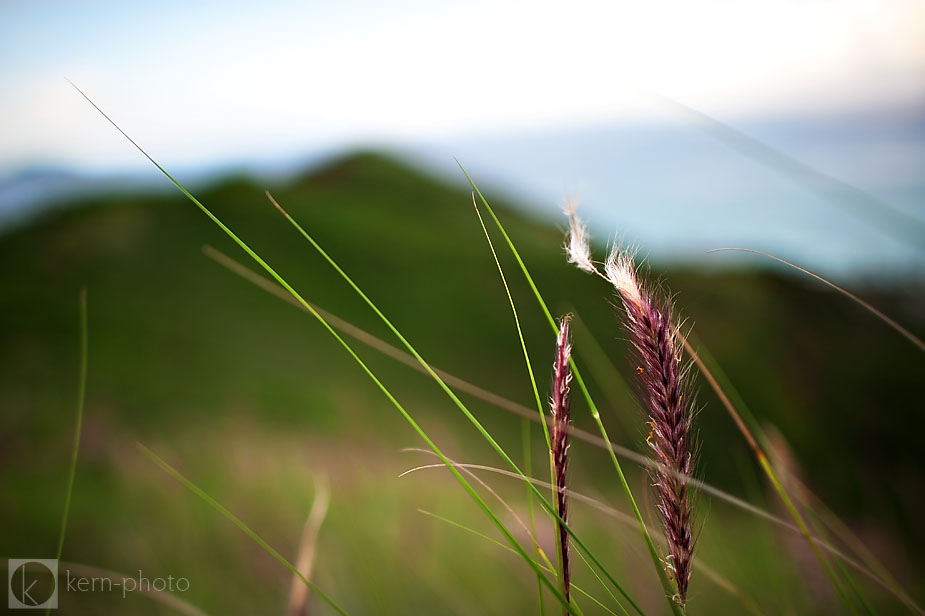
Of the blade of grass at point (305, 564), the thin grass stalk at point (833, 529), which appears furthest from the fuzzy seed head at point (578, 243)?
the blade of grass at point (305, 564)

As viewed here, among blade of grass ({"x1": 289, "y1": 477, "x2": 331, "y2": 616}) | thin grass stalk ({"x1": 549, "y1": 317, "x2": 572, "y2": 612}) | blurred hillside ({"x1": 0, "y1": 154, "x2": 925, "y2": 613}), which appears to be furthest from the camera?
blurred hillside ({"x1": 0, "y1": 154, "x2": 925, "y2": 613})

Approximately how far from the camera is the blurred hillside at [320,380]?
297cm

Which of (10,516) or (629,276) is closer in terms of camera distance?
(629,276)

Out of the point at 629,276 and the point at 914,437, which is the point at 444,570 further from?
the point at 914,437

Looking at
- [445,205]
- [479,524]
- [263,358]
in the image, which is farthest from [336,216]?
[479,524]

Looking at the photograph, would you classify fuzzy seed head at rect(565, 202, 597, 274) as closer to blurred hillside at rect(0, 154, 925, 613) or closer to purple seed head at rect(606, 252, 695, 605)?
purple seed head at rect(606, 252, 695, 605)

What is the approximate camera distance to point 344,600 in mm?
1816

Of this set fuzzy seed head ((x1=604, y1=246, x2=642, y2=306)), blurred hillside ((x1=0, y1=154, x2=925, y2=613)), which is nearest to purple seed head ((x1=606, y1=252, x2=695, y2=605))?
fuzzy seed head ((x1=604, y1=246, x2=642, y2=306))

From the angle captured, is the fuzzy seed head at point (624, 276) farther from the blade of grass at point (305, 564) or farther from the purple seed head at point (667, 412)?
the blade of grass at point (305, 564)

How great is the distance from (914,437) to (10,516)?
11.4 m

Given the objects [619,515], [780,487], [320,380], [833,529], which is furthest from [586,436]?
[320,380]

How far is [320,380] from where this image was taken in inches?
208

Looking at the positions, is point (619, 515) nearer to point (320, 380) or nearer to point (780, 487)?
point (780, 487)

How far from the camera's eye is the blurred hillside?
2975 mm
